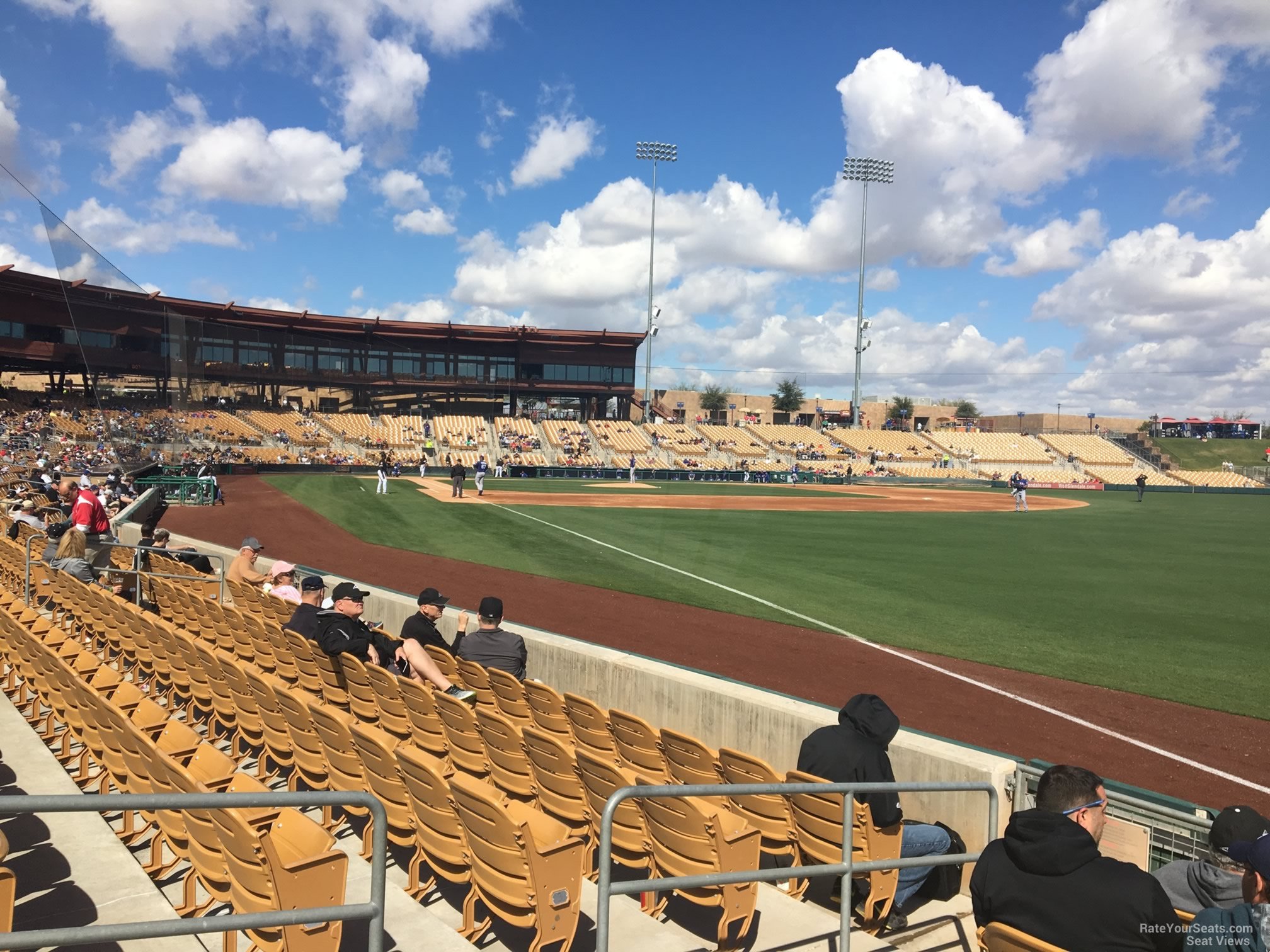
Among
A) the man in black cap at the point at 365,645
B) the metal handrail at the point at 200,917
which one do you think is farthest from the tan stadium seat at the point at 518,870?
the man in black cap at the point at 365,645

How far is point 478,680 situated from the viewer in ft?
23.0

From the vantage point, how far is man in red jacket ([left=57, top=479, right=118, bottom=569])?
11305 millimetres

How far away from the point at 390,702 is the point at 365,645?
0.66m

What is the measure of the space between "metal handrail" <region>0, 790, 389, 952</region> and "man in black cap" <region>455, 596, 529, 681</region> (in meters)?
4.68

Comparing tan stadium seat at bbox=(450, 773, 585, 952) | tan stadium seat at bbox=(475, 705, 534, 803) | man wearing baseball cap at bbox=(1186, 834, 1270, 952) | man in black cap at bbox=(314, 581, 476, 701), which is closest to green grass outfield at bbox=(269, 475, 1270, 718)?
man in black cap at bbox=(314, 581, 476, 701)

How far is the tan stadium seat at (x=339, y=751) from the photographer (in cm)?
486

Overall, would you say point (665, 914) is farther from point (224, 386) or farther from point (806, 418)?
point (806, 418)

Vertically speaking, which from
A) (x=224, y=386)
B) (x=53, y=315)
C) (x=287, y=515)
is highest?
(x=53, y=315)

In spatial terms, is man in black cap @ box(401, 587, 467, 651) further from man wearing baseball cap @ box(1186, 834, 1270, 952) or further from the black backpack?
man wearing baseball cap @ box(1186, 834, 1270, 952)

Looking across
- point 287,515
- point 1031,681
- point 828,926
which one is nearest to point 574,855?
point 828,926

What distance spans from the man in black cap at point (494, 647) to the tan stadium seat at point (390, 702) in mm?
1257

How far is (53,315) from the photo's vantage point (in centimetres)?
5172

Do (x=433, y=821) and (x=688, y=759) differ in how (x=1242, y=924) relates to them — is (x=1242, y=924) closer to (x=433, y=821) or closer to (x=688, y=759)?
(x=688, y=759)

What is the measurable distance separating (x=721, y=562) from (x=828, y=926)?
15642 millimetres
